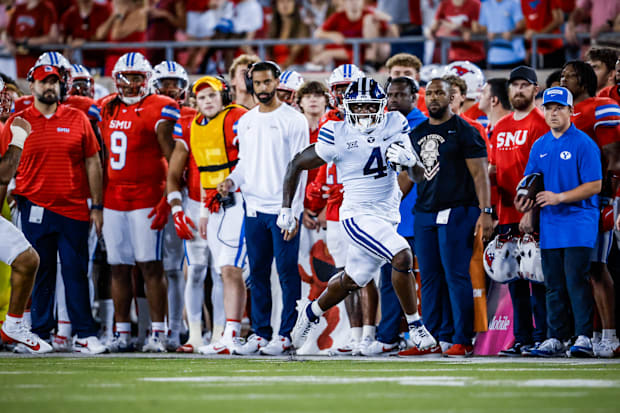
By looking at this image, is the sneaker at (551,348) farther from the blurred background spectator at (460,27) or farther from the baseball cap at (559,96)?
the blurred background spectator at (460,27)

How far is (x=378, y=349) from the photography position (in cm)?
824

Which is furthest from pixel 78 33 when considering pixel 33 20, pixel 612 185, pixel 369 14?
pixel 612 185

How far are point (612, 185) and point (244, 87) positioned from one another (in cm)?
335

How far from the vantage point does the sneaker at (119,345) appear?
342 inches

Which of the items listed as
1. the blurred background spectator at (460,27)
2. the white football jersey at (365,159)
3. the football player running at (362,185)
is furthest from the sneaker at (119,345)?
the blurred background spectator at (460,27)

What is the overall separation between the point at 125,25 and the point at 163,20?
0.55 meters

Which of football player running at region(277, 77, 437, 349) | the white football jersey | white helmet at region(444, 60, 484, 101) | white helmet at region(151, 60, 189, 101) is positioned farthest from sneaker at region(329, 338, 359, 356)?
white helmet at region(151, 60, 189, 101)

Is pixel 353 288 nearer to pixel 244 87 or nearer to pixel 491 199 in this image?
pixel 491 199

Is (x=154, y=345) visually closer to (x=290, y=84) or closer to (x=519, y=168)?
(x=290, y=84)

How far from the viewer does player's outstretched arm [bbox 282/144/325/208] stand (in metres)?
7.66

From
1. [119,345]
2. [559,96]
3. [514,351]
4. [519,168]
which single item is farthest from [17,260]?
[559,96]

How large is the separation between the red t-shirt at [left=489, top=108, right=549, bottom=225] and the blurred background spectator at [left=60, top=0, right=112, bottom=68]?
693 cm

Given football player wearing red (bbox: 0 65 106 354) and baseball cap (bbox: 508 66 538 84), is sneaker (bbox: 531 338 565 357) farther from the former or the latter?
football player wearing red (bbox: 0 65 106 354)

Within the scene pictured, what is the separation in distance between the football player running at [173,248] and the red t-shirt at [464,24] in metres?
4.01
